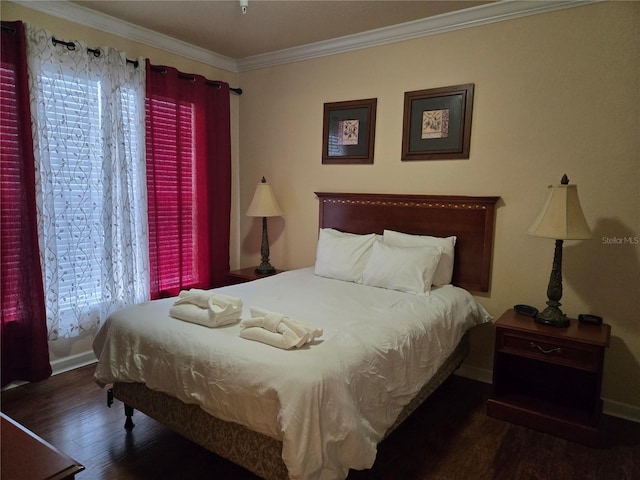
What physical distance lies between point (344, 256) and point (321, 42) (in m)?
1.87

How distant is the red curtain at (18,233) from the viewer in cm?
254

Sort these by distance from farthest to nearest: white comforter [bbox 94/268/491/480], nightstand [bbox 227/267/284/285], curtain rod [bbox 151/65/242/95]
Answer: nightstand [bbox 227/267/284/285]
curtain rod [bbox 151/65/242/95]
white comforter [bbox 94/268/491/480]

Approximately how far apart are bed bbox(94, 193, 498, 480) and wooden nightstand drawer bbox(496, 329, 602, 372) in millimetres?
279

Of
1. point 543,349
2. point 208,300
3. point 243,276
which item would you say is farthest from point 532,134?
point 243,276

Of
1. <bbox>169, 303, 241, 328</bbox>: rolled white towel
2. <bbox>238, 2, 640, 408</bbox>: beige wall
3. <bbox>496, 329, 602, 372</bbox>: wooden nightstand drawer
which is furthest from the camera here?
<bbox>238, 2, 640, 408</bbox>: beige wall

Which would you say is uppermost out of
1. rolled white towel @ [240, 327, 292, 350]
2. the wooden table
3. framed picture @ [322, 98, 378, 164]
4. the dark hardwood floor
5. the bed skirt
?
framed picture @ [322, 98, 378, 164]

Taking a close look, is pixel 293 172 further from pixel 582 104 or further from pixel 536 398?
pixel 536 398

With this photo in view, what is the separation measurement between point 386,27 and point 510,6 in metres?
0.89

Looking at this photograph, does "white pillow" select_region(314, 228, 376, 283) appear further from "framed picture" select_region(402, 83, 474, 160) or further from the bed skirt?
the bed skirt

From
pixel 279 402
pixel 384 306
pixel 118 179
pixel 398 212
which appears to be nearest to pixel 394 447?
pixel 384 306

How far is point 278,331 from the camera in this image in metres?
1.77

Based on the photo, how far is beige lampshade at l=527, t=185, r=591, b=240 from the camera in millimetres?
2260

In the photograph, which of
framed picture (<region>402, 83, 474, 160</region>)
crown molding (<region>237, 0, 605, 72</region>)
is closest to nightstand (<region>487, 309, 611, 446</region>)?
framed picture (<region>402, 83, 474, 160</region>)

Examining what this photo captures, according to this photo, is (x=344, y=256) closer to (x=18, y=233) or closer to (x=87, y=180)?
(x=87, y=180)
